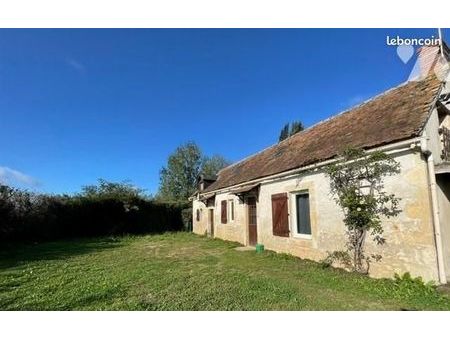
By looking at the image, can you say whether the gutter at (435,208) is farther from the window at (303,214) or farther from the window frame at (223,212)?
the window frame at (223,212)

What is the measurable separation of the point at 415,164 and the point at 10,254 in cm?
1515

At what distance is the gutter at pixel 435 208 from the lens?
5.98 m

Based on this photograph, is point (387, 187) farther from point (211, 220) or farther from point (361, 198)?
point (211, 220)

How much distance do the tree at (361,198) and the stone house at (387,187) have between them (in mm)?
176

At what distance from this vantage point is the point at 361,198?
24.5ft

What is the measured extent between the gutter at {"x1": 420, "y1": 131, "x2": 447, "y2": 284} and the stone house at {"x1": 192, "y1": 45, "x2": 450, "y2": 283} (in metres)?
0.02

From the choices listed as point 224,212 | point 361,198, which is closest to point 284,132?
point 224,212

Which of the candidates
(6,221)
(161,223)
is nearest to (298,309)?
(6,221)

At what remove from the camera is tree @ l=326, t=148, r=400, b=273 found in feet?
23.3

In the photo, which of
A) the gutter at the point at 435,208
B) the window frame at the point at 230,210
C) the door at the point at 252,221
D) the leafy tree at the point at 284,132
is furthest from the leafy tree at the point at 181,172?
the gutter at the point at 435,208

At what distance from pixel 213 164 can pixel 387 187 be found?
48.9 m
